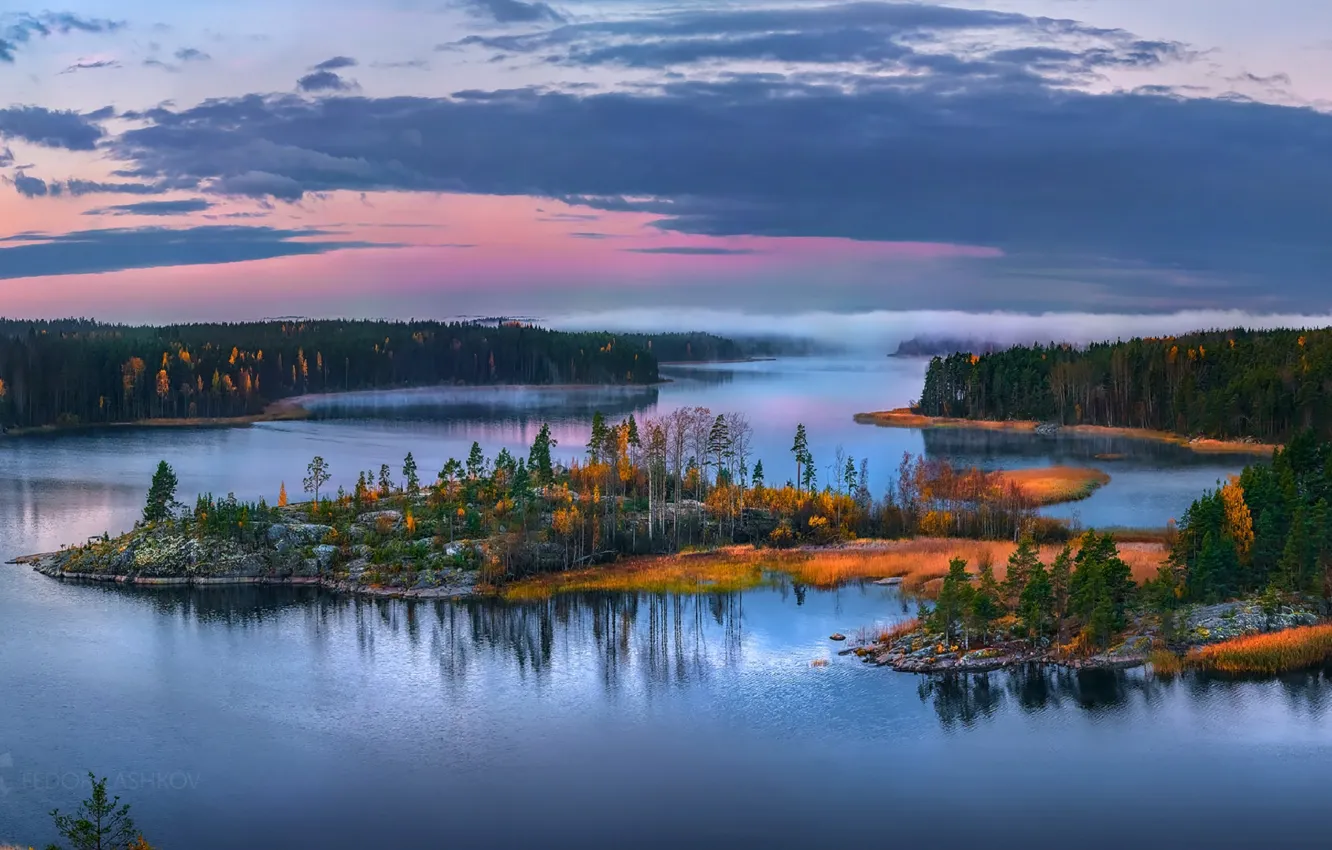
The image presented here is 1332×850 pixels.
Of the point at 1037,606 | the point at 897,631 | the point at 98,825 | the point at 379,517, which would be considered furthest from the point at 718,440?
the point at 98,825

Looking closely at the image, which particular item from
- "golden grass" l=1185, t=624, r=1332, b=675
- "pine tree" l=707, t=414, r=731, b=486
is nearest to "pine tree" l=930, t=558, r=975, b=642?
"golden grass" l=1185, t=624, r=1332, b=675

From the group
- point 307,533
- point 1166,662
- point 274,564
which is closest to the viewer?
point 1166,662

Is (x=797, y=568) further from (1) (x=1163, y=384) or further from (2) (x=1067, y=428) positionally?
(1) (x=1163, y=384)

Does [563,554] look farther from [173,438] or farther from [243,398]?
[243,398]

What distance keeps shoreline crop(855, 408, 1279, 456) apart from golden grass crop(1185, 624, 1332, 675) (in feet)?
221

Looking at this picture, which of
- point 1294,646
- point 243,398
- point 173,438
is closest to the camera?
point 1294,646

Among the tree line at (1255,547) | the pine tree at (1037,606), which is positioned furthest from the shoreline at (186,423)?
the tree line at (1255,547)

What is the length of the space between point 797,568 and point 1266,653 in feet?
73.5

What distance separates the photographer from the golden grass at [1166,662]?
4078 cm

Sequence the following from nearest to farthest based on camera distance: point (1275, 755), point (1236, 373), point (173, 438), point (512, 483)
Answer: point (1275, 755) → point (512, 483) → point (1236, 373) → point (173, 438)

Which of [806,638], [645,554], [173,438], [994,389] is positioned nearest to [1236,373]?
[994,389]

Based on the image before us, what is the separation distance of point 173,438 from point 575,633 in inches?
3701

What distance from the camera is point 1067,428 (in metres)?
134

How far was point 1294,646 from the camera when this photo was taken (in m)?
41.5
